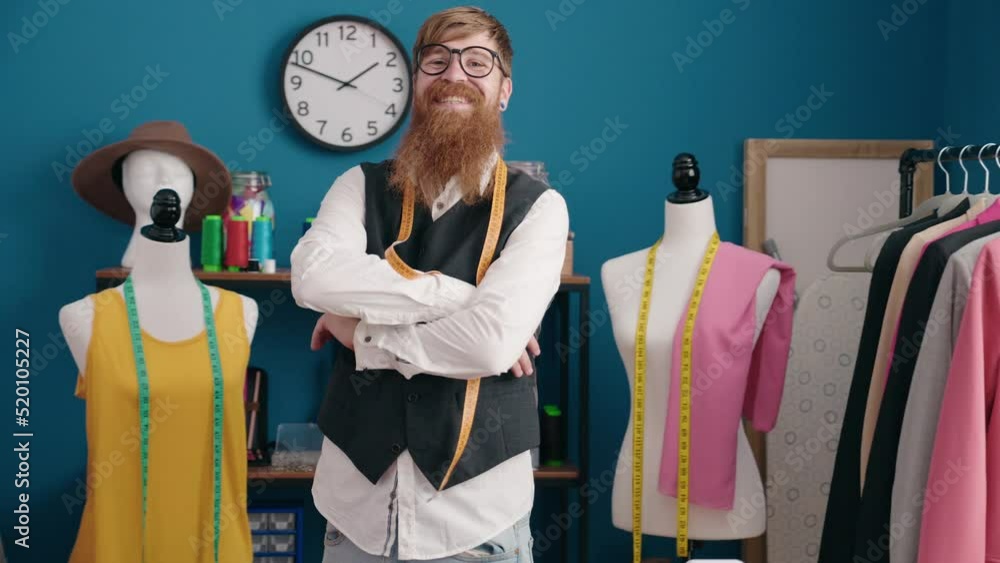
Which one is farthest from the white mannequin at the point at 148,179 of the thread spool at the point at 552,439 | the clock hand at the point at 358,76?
the thread spool at the point at 552,439

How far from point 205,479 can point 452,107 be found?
151 cm

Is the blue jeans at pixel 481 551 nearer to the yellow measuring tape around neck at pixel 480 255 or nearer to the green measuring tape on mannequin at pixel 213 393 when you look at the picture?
the yellow measuring tape around neck at pixel 480 255

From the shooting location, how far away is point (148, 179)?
11.1 feet

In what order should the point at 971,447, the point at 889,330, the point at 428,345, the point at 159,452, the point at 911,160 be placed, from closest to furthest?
the point at 428,345, the point at 971,447, the point at 889,330, the point at 159,452, the point at 911,160

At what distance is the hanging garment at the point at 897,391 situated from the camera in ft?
7.65

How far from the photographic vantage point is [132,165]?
3395 millimetres

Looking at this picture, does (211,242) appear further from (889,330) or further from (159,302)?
(889,330)

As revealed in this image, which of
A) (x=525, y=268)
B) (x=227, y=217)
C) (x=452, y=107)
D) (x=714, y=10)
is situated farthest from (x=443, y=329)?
(x=714, y=10)

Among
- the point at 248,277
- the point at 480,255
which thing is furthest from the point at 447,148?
the point at 248,277

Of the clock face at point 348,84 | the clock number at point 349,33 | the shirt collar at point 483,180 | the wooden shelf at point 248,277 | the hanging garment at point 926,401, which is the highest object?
the clock number at point 349,33

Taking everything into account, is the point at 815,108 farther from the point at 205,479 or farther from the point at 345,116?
the point at 205,479

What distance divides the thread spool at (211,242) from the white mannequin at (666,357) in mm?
1328

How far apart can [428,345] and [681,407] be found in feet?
4.35

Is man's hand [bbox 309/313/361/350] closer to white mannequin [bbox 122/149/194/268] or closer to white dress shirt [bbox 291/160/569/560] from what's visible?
white dress shirt [bbox 291/160/569/560]
